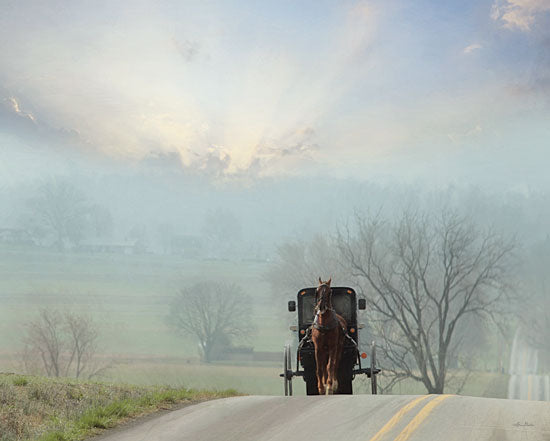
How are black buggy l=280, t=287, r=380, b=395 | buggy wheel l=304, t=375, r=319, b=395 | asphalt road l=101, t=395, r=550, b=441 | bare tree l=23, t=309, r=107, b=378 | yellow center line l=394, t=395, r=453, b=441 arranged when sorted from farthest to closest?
bare tree l=23, t=309, r=107, b=378 < buggy wheel l=304, t=375, r=319, b=395 < black buggy l=280, t=287, r=380, b=395 < asphalt road l=101, t=395, r=550, b=441 < yellow center line l=394, t=395, r=453, b=441

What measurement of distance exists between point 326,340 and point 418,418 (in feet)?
18.7

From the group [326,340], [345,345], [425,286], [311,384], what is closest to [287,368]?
[311,384]

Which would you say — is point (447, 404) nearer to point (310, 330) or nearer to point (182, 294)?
point (310, 330)

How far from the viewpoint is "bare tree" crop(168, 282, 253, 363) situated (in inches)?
2758

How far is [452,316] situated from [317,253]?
14.9 m

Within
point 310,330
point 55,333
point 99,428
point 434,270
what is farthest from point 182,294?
point 99,428

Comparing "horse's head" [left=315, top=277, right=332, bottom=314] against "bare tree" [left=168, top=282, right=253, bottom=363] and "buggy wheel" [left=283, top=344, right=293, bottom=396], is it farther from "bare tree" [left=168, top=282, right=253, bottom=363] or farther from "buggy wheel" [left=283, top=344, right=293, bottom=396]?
"bare tree" [left=168, top=282, right=253, bottom=363]

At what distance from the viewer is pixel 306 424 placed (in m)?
10.2

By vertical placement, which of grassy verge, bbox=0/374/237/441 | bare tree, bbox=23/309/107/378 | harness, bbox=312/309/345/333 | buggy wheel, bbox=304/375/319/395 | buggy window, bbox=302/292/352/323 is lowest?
bare tree, bbox=23/309/107/378

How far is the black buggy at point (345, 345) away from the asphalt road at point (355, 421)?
3.47 metres

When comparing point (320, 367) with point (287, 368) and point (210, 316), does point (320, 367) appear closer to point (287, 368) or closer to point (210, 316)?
point (287, 368)

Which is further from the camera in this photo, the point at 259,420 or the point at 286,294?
the point at 286,294

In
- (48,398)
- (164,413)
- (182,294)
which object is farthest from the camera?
(182,294)

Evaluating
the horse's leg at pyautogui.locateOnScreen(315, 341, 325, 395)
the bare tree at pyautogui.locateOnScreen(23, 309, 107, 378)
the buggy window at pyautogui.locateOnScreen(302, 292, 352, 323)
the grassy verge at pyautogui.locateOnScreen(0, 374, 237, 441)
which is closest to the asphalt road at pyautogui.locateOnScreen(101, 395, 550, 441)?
the grassy verge at pyautogui.locateOnScreen(0, 374, 237, 441)
